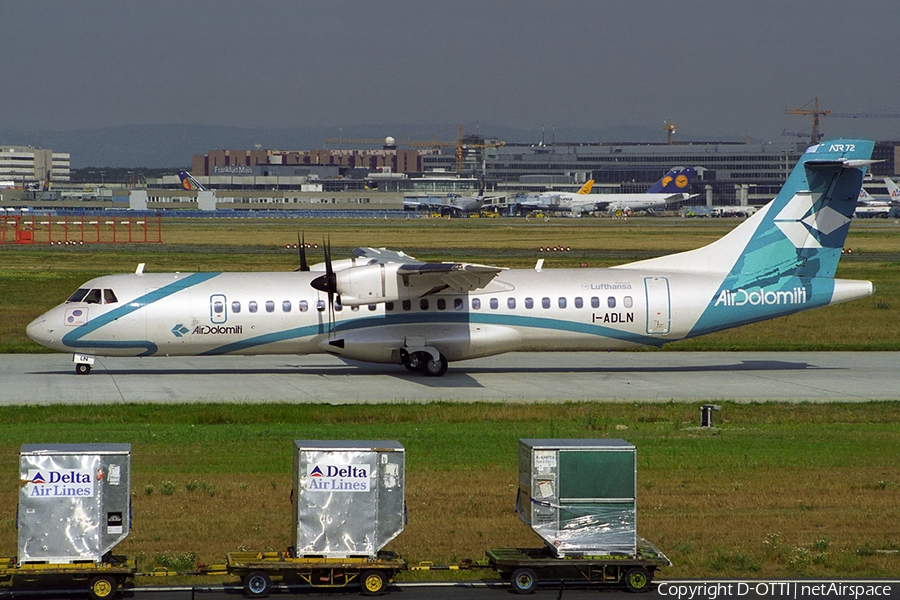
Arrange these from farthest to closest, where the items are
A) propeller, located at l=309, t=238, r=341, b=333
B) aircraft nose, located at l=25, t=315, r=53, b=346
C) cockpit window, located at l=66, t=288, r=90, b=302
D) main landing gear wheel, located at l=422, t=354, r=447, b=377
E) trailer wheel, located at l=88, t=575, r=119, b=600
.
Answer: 1. main landing gear wheel, located at l=422, t=354, r=447, b=377
2. cockpit window, located at l=66, t=288, r=90, b=302
3. aircraft nose, located at l=25, t=315, r=53, b=346
4. propeller, located at l=309, t=238, r=341, b=333
5. trailer wheel, located at l=88, t=575, r=119, b=600

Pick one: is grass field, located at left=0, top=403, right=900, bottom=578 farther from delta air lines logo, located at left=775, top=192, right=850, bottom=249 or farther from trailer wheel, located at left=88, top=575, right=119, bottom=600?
delta air lines logo, located at left=775, top=192, right=850, bottom=249

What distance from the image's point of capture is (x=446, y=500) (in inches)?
640

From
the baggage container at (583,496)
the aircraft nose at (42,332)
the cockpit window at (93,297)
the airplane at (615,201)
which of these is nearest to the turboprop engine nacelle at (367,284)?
the cockpit window at (93,297)

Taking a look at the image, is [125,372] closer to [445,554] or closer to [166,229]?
[445,554]

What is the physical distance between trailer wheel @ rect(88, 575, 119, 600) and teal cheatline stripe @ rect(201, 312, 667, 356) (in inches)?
752

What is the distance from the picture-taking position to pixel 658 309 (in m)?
30.9

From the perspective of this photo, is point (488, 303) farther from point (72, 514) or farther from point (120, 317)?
point (72, 514)

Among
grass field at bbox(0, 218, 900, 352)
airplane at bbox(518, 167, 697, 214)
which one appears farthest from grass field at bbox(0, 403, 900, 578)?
airplane at bbox(518, 167, 697, 214)

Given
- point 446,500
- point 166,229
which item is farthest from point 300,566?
point 166,229

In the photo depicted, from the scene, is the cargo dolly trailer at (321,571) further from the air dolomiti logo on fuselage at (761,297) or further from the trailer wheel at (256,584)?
the air dolomiti logo on fuselage at (761,297)

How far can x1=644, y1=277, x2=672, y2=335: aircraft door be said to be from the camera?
3086 centimetres

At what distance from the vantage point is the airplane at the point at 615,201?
16625 cm

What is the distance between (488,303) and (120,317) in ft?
34.2

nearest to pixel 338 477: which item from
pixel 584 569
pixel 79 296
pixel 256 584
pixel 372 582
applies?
pixel 372 582
